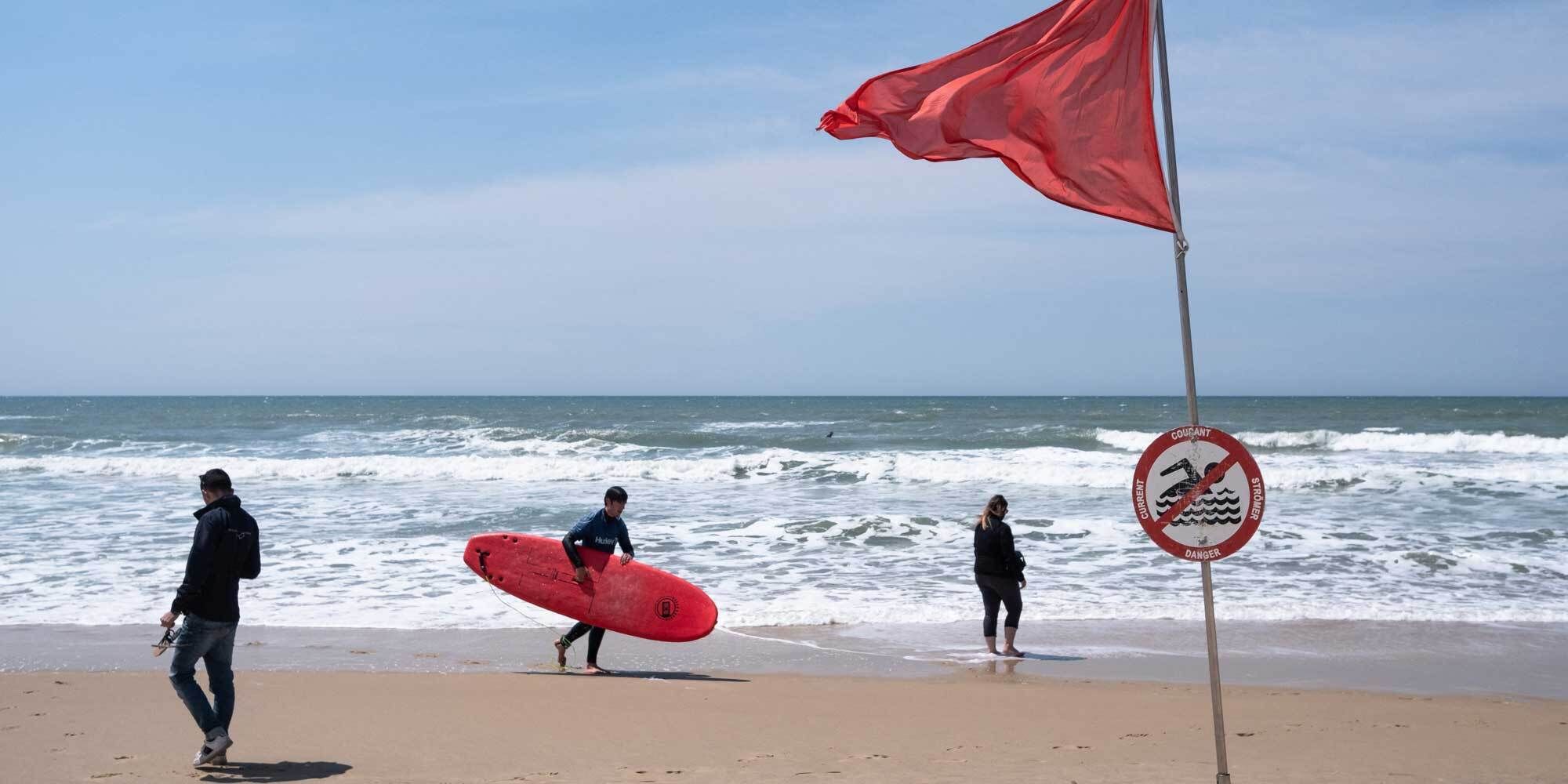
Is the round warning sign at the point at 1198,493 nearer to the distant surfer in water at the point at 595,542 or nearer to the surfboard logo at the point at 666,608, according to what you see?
the distant surfer in water at the point at 595,542

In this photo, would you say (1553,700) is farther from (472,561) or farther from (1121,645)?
(472,561)

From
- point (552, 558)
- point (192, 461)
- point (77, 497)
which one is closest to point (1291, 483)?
point (552, 558)

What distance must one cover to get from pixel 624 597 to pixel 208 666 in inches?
158

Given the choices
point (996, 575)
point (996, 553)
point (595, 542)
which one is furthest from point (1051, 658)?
point (595, 542)

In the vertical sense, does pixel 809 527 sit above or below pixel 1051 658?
above

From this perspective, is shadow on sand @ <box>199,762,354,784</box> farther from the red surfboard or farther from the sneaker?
the red surfboard

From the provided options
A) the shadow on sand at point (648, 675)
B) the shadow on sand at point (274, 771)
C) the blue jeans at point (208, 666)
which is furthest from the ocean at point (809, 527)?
the blue jeans at point (208, 666)

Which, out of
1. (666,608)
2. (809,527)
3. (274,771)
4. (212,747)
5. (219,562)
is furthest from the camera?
(809,527)

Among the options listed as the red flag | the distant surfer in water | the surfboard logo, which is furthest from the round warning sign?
the surfboard logo

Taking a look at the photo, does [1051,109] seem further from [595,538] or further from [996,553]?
[595,538]

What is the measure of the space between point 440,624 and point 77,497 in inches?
533

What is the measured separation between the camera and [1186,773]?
580cm

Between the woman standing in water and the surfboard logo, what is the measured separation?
2.54 meters

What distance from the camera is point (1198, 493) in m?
4.25
